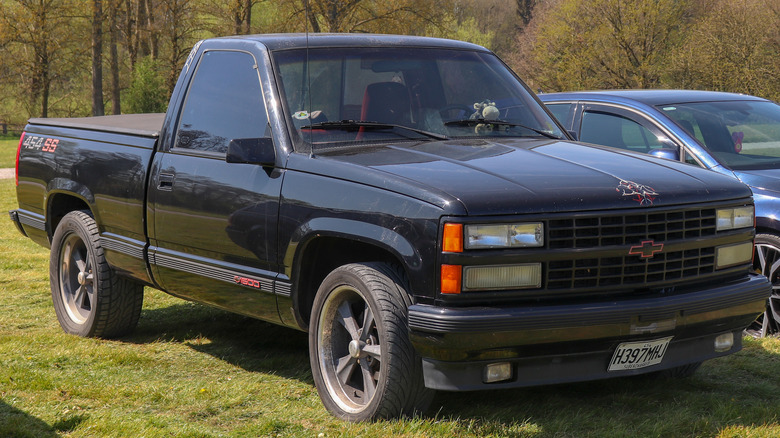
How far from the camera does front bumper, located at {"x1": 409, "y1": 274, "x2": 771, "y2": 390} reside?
3.73 meters

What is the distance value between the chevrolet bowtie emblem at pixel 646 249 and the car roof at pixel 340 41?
2042mm

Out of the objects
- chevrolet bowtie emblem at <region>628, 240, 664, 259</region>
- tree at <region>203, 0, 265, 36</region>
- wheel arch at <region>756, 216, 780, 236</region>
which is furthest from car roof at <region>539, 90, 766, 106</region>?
tree at <region>203, 0, 265, 36</region>

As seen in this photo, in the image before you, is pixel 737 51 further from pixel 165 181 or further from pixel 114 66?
pixel 165 181

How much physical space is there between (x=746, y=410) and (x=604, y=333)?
112 cm

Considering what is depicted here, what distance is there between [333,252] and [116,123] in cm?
323

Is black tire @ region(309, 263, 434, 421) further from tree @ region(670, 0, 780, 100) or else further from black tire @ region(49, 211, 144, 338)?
tree @ region(670, 0, 780, 100)

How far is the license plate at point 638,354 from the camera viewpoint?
4.05m

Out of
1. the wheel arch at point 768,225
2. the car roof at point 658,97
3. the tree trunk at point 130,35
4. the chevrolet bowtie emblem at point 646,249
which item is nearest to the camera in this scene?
the chevrolet bowtie emblem at point 646,249

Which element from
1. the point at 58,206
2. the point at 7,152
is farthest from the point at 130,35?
the point at 58,206

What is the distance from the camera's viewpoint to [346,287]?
4.23 m

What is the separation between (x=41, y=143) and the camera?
22.6 ft

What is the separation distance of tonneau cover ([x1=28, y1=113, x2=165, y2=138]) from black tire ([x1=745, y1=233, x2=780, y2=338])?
399cm

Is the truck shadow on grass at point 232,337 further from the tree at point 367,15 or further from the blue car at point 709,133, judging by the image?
the tree at point 367,15

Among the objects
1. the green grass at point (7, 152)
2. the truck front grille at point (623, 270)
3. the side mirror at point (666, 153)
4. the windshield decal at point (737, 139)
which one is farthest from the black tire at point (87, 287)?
the green grass at point (7, 152)
